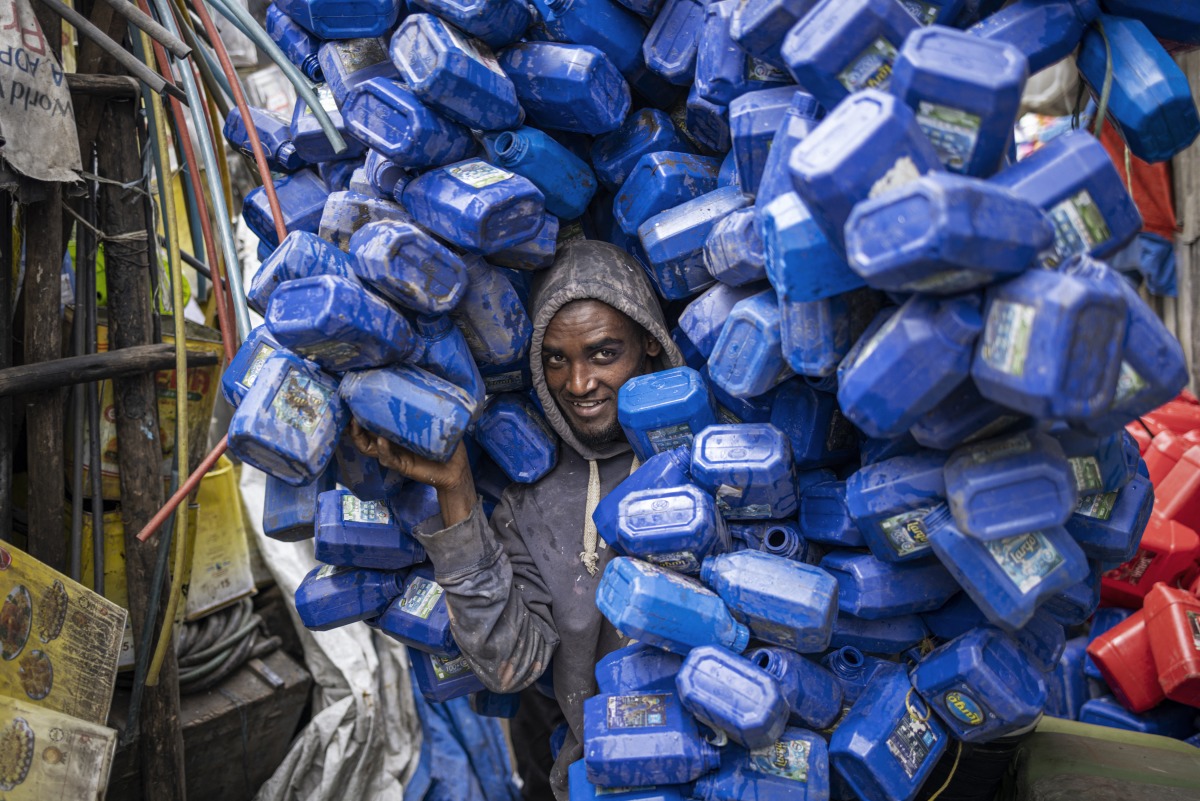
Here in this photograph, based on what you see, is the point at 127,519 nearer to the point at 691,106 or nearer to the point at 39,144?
the point at 39,144

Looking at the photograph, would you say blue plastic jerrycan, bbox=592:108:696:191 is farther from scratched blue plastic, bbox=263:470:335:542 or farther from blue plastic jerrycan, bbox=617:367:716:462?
scratched blue plastic, bbox=263:470:335:542

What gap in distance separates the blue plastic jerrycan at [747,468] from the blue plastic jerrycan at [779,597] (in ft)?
0.41

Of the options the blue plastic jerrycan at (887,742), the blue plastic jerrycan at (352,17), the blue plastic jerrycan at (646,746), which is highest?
the blue plastic jerrycan at (352,17)

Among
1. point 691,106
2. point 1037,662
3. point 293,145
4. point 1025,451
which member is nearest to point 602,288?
point 691,106

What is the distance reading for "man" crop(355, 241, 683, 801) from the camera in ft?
7.48

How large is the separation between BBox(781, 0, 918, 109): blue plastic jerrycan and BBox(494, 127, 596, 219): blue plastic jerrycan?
732mm

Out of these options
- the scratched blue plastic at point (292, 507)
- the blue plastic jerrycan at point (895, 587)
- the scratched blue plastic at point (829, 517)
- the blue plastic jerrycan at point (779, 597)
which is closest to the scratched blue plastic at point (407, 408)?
the scratched blue plastic at point (292, 507)

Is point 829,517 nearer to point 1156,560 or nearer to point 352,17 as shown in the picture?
point 352,17

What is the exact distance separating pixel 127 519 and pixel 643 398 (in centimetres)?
165

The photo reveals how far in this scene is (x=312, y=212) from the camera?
100 inches

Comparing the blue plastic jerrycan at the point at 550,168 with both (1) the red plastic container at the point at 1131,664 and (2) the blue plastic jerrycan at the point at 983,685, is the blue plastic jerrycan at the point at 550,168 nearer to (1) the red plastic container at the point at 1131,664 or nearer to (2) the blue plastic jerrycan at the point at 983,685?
(2) the blue plastic jerrycan at the point at 983,685

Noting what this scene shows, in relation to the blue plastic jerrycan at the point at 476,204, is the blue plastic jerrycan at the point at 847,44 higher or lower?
higher

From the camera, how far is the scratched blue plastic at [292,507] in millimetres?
2518

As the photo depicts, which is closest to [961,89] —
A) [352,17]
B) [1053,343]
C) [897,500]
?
[1053,343]
